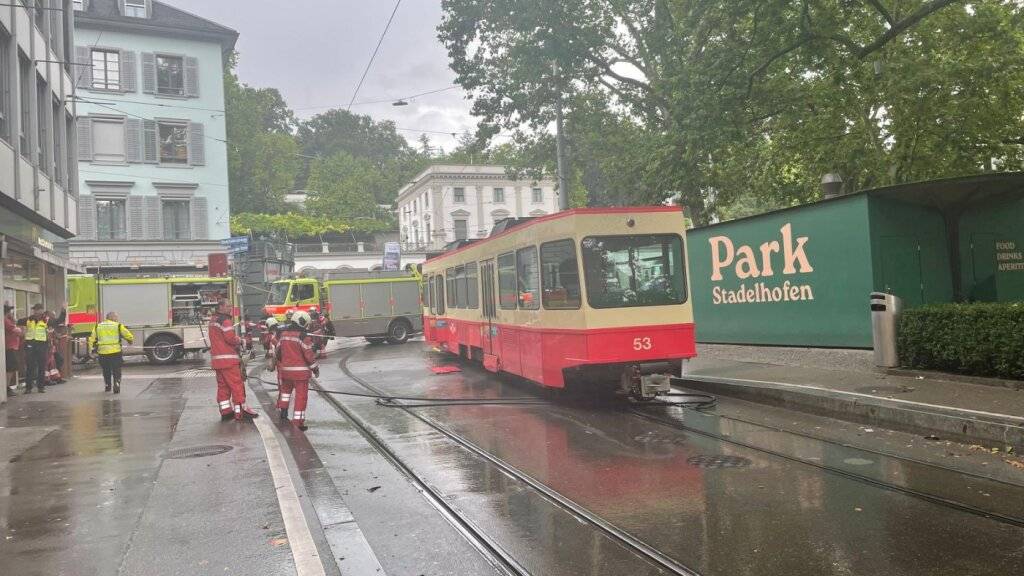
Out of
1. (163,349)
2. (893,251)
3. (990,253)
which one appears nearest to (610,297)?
(893,251)

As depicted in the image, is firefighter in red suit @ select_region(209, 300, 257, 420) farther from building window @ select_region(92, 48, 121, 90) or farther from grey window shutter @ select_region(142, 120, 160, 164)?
building window @ select_region(92, 48, 121, 90)

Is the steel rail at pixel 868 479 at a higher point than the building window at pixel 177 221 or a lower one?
lower

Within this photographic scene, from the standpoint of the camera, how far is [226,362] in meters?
10.2

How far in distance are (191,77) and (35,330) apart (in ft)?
77.0

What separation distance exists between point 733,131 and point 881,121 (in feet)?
25.8

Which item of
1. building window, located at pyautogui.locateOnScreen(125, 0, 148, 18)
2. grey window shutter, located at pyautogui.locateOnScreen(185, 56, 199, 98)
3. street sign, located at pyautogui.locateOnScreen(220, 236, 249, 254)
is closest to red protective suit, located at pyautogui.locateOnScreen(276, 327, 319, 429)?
street sign, located at pyautogui.locateOnScreen(220, 236, 249, 254)

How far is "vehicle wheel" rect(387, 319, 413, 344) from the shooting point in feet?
93.3

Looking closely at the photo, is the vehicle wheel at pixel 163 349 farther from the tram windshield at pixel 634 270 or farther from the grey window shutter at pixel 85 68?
the tram windshield at pixel 634 270

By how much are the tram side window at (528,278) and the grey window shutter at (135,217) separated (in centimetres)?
2799

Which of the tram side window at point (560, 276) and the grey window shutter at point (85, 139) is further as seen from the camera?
the grey window shutter at point (85, 139)

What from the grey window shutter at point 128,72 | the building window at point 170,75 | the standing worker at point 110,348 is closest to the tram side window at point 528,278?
the standing worker at point 110,348

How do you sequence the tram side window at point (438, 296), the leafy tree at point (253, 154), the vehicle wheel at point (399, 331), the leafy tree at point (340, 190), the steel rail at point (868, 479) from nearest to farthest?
the steel rail at point (868, 479)
the tram side window at point (438, 296)
the vehicle wheel at point (399, 331)
the leafy tree at point (253, 154)
the leafy tree at point (340, 190)

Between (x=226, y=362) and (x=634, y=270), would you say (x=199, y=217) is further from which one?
(x=634, y=270)

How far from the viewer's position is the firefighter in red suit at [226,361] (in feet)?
33.3
